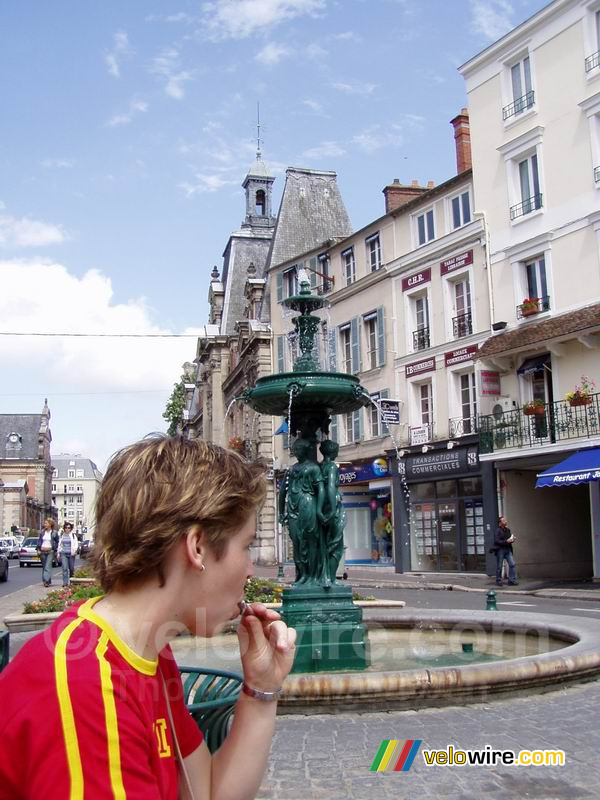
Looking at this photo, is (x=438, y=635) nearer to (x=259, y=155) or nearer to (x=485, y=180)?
(x=485, y=180)

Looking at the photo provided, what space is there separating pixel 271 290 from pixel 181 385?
115ft

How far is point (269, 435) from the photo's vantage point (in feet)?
123

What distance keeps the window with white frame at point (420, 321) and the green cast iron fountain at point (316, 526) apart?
63.0 feet

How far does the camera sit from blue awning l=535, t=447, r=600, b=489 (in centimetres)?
1894

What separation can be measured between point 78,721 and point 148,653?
0.29 metres

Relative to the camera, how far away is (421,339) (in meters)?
27.5

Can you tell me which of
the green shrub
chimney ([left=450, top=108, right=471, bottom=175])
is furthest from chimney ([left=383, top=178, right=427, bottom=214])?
the green shrub

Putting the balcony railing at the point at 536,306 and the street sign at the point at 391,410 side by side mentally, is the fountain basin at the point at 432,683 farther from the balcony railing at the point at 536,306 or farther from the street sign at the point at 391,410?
the street sign at the point at 391,410

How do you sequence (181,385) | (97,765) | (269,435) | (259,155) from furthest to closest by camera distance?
(181,385) < (259,155) < (269,435) < (97,765)

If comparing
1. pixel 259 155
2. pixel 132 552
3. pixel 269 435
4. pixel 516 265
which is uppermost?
pixel 259 155

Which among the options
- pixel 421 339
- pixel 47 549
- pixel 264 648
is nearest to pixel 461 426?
pixel 421 339

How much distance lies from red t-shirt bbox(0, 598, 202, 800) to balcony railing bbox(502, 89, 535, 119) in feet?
80.0

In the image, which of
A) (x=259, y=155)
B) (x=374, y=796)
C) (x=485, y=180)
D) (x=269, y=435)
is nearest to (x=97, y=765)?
(x=374, y=796)

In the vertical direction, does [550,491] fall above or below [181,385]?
below
